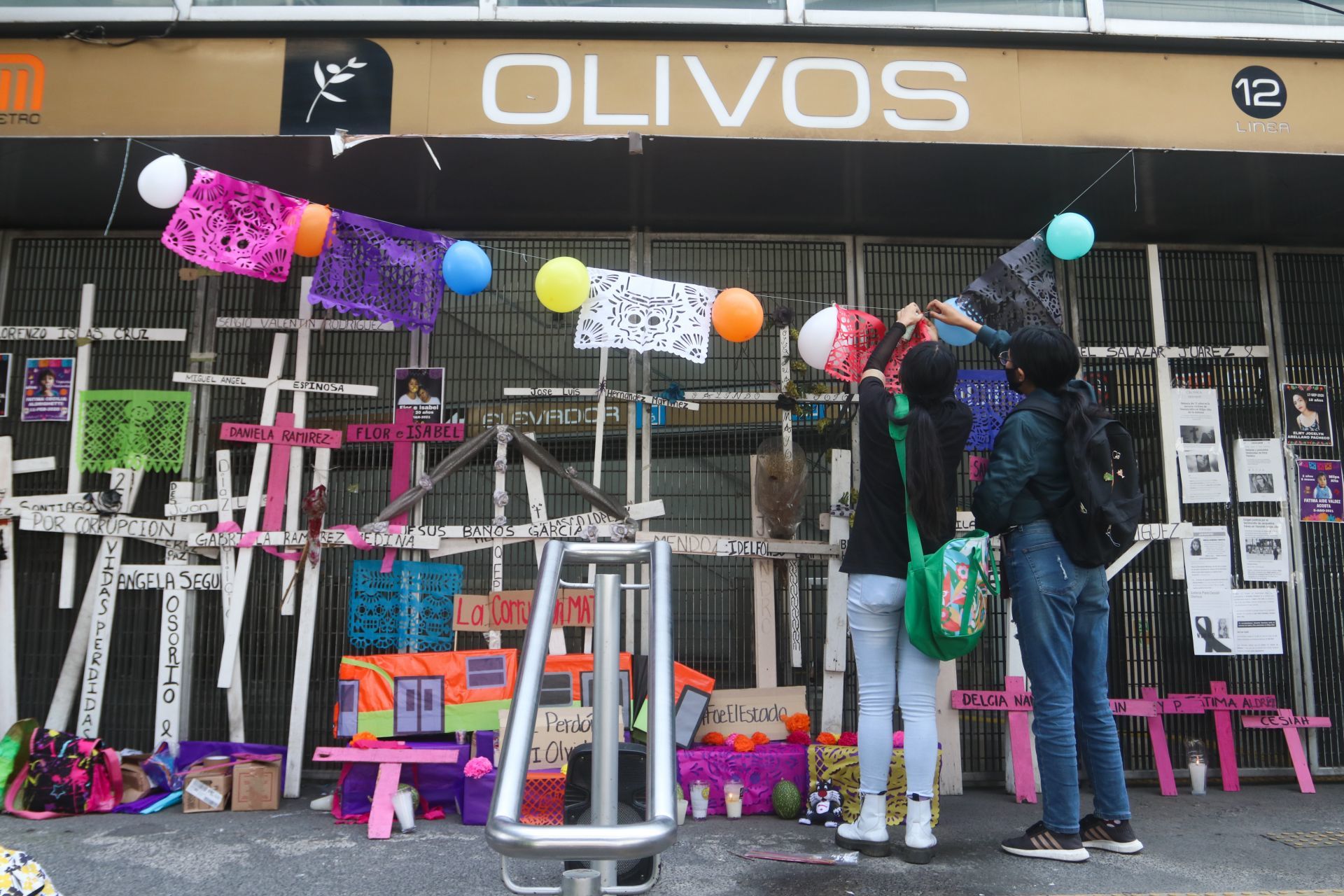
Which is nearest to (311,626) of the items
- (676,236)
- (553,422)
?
(553,422)

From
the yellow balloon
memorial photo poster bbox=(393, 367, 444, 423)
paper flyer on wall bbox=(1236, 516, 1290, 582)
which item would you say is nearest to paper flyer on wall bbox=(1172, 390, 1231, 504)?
paper flyer on wall bbox=(1236, 516, 1290, 582)

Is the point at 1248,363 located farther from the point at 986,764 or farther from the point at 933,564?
the point at 933,564

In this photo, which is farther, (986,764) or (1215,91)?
(986,764)

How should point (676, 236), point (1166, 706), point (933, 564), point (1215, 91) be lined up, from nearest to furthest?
1. point (933, 564)
2. point (1215, 91)
3. point (1166, 706)
4. point (676, 236)

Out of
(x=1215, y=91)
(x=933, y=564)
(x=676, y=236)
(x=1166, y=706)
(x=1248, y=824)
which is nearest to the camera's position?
(x=933, y=564)

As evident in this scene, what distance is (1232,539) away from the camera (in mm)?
5457

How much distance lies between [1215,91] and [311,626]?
5.33 m

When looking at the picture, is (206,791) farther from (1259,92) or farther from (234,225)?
(1259,92)

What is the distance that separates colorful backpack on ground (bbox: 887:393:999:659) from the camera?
3473 mm

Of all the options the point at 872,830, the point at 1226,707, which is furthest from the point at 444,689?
the point at 1226,707

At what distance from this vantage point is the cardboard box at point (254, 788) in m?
4.53

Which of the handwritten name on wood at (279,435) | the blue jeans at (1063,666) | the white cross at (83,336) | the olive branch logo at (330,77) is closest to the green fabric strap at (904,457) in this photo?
the blue jeans at (1063,666)

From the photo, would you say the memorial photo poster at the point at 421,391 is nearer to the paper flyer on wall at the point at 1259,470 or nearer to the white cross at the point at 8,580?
the white cross at the point at 8,580

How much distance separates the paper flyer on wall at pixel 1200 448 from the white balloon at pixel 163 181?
17.5ft
